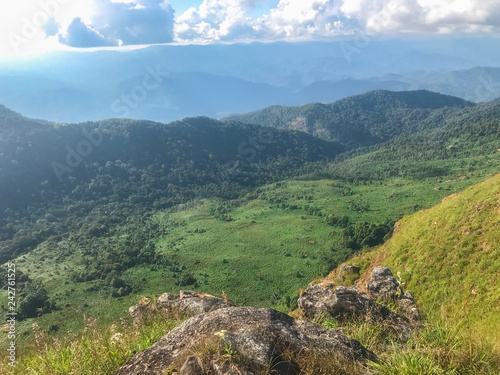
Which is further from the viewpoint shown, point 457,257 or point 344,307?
point 457,257

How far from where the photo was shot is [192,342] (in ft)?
17.9

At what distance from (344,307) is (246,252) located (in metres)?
89.3

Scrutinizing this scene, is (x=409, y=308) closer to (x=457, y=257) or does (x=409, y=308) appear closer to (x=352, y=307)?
(x=352, y=307)

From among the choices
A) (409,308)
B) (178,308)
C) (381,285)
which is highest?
(178,308)

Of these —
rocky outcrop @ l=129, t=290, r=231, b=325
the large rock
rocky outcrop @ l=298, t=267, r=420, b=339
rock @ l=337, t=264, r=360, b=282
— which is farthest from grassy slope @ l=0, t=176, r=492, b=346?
the large rock

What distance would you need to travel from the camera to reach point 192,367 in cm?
460

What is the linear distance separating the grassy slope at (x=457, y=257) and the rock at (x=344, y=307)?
306 inches

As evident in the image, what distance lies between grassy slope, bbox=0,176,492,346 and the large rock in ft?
168

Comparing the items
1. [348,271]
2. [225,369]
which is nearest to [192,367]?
[225,369]

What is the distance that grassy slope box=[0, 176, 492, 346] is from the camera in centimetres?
7419

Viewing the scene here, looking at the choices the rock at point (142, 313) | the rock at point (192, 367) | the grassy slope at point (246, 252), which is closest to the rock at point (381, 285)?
the rock at point (142, 313)

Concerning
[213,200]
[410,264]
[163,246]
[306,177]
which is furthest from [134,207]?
[410,264]

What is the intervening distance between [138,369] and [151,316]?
15.8 ft

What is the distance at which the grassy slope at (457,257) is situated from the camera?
1867cm
